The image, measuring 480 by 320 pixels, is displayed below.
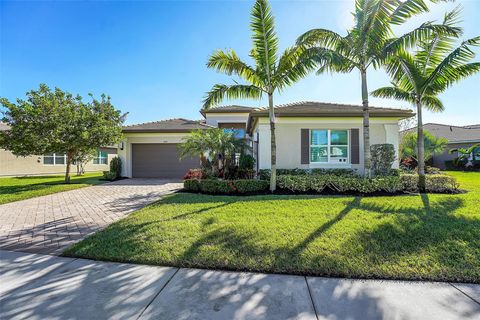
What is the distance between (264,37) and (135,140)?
11989 mm

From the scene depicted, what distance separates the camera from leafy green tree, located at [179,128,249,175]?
10398 millimetres

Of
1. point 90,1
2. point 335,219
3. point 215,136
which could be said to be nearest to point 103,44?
point 90,1

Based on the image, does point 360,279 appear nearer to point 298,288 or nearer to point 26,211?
point 298,288

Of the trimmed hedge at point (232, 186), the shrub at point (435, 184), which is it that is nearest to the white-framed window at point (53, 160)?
the trimmed hedge at point (232, 186)

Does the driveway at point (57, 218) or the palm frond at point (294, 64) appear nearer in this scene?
the driveway at point (57, 218)

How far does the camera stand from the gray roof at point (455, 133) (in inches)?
843

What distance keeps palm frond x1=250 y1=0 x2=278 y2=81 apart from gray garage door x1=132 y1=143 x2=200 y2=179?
369 inches

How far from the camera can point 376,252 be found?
3645mm

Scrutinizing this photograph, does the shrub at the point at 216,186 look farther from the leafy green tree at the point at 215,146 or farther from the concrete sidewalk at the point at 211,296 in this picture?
the concrete sidewalk at the point at 211,296

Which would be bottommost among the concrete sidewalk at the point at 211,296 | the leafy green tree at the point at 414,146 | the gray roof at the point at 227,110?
the concrete sidewalk at the point at 211,296

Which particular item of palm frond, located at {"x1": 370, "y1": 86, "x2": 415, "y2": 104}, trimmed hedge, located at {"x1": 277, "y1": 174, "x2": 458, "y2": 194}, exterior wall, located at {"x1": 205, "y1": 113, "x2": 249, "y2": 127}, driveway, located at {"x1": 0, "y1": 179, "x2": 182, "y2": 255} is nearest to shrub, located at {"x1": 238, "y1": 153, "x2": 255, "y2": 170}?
trimmed hedge, located at {"x1": 277, "y1": 174, "x2": 458, "y2": 194}

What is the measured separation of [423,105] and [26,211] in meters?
16.2

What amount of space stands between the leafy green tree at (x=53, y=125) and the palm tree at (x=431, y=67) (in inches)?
611

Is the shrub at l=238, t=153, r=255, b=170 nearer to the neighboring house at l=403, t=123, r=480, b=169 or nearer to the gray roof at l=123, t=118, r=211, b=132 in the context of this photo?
the gray roof at l=123, t=118, r=211, b=132
